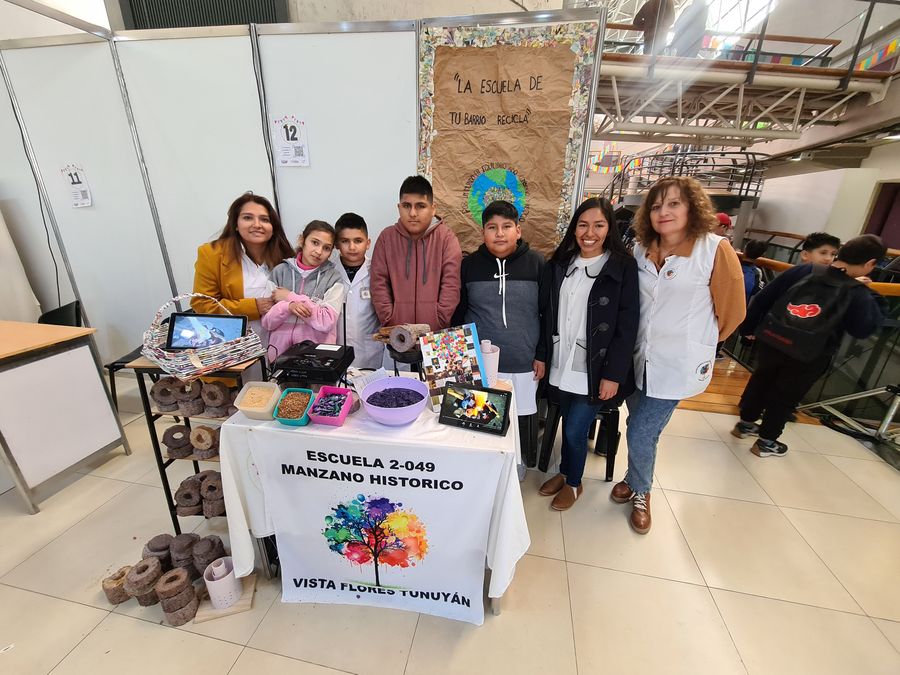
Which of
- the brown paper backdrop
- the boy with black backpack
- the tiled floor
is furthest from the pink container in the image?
the boy with black backpack

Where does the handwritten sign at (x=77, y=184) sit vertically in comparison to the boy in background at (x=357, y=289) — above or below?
above

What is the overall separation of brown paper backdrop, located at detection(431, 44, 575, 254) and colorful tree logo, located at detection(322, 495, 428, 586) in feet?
5.15

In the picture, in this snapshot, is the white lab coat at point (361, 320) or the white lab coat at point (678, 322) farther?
the white lab coat at point (361, 320)

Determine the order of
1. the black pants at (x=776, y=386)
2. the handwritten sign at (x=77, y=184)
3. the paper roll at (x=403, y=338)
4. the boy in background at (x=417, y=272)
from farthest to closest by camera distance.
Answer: the handwritten sign at (x=77, y=184), the black pants at (x=776, y=386), the boy in background at (x=417, y=272), the paper roll at (x=403, y=338)

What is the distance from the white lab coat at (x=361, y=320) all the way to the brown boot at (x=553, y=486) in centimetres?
118

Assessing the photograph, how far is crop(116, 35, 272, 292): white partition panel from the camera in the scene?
2.17 m

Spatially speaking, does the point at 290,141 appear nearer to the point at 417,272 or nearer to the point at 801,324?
the point at 417,272

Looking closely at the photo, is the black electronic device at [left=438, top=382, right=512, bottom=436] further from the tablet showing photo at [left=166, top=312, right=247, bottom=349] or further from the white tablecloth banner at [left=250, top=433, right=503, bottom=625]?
the tablet showing photo at [left=166, top=312, right=247, bottom=349]

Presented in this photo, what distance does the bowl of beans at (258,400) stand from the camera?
124cm

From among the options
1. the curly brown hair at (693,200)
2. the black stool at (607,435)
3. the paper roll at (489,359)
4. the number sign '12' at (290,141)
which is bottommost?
the black stool at (607,435)

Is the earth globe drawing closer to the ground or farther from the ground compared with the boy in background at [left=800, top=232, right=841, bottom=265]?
farther from the ground

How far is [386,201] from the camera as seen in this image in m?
2.26

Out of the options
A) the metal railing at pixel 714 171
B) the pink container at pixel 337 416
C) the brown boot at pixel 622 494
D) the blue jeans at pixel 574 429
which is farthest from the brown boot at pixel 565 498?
the metal railing at pixel 714 171

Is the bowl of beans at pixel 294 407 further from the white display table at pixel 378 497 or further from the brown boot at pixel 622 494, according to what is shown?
the brown boot at pixel 622 494
